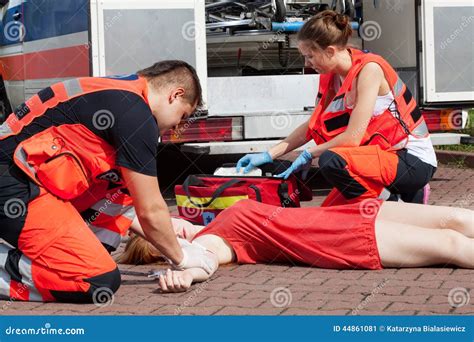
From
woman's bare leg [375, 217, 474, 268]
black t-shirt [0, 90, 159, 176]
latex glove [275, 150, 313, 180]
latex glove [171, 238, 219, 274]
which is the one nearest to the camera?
black t-shirt [0, 90, 159, 176]

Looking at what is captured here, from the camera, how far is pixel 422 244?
475 cm

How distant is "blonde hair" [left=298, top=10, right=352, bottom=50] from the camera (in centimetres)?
570

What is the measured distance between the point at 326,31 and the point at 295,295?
1.85 m

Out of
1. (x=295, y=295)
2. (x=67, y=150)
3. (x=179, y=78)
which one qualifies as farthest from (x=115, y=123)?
(x=295, y=295)

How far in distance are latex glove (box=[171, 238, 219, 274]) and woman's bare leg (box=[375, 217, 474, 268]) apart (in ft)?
2.58

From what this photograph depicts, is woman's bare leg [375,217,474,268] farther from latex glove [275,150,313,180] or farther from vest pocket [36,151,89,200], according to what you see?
vest pocket [36,151,89,200]

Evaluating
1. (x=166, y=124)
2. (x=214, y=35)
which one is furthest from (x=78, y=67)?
(x=166, y=124)

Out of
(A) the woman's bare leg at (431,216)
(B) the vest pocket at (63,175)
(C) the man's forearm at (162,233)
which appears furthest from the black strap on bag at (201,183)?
(B) the vest pocket at (63,175)

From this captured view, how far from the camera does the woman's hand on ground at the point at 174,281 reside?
4453 millimetres

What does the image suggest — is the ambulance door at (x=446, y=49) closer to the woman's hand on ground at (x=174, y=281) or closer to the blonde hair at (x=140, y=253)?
the blonde hair at (x=140, y=253)

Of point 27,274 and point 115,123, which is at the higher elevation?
point 115,123

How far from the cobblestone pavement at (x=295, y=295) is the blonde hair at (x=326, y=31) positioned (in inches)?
54.5

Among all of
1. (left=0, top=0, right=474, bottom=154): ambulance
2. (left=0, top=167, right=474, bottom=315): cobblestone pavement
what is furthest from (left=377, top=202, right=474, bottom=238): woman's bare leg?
(left=0, top=0, right=474, bottom=154): ambulance

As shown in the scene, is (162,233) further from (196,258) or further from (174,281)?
(196,258)
